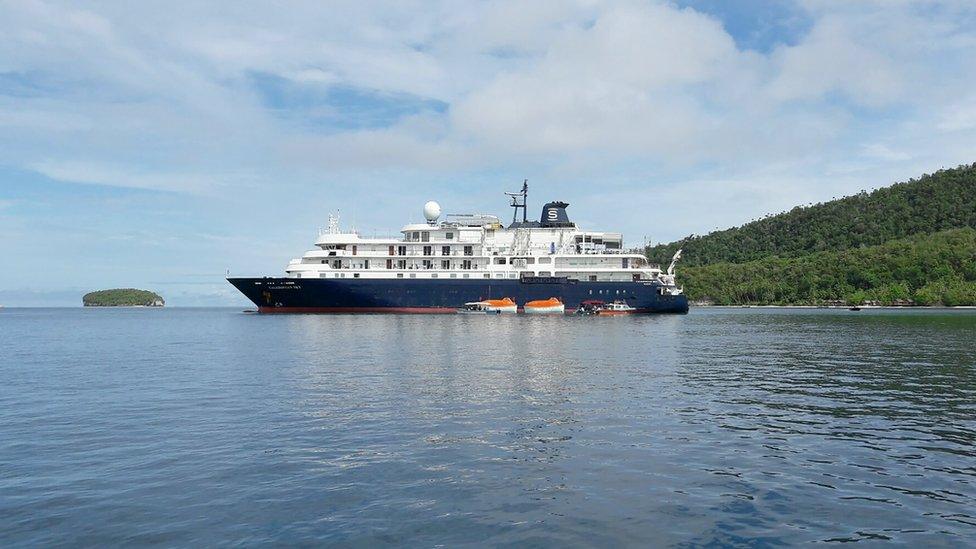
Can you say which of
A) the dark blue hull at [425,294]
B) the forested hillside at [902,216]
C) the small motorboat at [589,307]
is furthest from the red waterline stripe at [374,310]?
the forested hillside at [902,216]

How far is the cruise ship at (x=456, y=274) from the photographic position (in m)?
80.4

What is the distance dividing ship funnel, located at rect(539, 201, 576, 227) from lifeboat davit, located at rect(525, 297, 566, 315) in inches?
430

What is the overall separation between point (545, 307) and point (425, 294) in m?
15.1

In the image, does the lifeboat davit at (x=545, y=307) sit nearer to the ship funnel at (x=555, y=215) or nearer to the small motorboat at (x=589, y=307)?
the small motorboat at (x=589, y=307)

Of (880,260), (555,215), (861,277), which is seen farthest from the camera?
(880,260)

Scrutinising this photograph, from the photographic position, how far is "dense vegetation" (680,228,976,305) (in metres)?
136

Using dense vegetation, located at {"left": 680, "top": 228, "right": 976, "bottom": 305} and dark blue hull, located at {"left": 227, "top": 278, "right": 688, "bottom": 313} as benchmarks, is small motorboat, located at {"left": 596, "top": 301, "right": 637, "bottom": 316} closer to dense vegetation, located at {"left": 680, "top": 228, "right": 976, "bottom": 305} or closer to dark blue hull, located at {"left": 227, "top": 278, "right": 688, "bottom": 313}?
dark blue hull, located at {"left": 227, "top": 278, "right": 688, "bottom": 313}

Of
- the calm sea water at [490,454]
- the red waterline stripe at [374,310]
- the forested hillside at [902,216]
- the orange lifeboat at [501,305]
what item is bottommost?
the calm sea water at [490,454]

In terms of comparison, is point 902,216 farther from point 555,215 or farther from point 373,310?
point 373,310

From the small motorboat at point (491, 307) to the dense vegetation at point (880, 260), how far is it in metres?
95.7

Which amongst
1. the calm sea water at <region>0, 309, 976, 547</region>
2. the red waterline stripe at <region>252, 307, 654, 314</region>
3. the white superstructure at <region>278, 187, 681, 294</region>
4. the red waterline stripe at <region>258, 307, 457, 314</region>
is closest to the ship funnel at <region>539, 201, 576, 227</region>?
the white superstructure at <region>278, 187, 681, 294</region>

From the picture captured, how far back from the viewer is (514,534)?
31.1 feet

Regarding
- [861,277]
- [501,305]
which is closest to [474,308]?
[501,305]

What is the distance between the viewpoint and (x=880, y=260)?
485 ft
